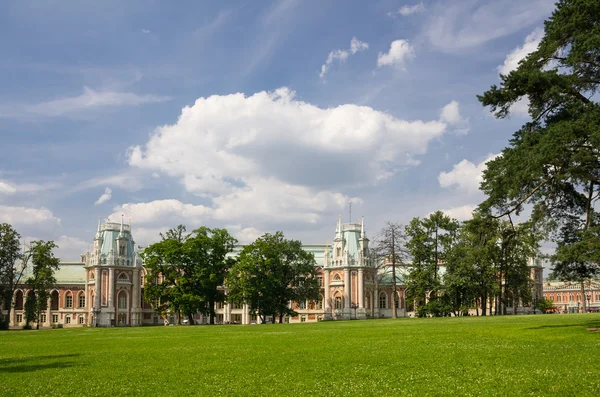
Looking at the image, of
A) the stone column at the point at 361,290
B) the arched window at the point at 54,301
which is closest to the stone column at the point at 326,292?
the stone column at the point at 361,290

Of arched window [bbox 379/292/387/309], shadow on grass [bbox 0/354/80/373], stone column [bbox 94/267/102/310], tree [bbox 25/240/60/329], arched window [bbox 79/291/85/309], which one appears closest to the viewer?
shadow on grass [bbox 0/354/80/373]

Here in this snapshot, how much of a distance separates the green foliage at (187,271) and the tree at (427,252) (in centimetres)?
2528

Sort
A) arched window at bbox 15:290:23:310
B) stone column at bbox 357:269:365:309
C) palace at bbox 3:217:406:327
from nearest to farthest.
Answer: palace at bbox 3:217:406:327 → stone column at bbox 357:269:365:309 → arched window at bbox 15:290:23:310

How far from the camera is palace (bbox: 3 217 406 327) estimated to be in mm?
94875

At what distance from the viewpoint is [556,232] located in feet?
99.9

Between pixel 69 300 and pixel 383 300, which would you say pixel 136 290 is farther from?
pixel 383 300

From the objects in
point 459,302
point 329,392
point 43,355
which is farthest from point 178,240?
point 329,392

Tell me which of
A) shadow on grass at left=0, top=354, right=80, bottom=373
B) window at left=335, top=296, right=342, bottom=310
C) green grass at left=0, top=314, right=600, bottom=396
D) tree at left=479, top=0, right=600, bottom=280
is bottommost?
window at left=335, top=296, right=342, bottom=310

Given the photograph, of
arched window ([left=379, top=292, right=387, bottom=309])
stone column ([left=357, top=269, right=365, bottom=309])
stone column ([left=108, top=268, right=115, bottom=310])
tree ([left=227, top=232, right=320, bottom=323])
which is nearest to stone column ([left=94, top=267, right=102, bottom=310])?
stone column ([left=108, top=268, right=115, bottom=310])

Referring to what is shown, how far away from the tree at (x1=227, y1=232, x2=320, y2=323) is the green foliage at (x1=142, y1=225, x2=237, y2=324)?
2759 millimetres

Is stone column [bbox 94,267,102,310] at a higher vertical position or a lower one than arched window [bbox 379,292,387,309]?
higher

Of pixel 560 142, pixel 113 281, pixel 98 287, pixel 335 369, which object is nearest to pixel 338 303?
pixel 113 281

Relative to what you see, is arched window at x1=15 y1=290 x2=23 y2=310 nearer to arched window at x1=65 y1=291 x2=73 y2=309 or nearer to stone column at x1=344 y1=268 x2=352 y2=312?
arched window at x1=65 y1=291 x2=73 y2=309

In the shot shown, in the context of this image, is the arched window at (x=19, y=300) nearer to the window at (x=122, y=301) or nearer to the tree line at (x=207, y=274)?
the window at (x=122, y=301)
